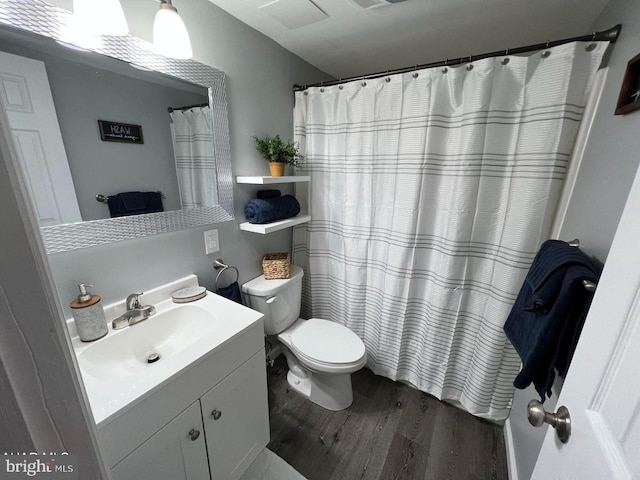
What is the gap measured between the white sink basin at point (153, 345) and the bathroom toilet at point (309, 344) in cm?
36

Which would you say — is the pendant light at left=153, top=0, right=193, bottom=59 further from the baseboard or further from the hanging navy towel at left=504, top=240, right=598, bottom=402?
the baseboard

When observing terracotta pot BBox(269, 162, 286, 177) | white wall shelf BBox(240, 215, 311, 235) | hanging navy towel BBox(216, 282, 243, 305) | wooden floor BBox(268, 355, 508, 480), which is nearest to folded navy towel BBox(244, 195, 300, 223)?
white wall shelf BBox(240, 215, 311, 235)

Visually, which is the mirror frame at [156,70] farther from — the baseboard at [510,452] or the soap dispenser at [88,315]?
the baseboard at [510,452]

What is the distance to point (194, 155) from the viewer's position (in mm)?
1224

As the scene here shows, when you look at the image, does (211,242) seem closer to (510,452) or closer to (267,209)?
(267,209)

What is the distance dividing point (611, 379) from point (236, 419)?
1183mm

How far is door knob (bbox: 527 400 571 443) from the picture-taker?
536mm

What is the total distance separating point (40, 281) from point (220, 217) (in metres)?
1.12

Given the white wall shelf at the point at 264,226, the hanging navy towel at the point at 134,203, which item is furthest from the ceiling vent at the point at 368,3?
the hanging navy towel at the point at 134,203

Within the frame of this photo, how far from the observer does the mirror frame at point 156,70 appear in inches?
30.6

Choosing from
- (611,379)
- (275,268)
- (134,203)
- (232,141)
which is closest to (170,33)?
(232,141)

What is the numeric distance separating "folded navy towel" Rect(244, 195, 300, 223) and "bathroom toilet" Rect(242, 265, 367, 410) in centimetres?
39

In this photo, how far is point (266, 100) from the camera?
5.03 feet

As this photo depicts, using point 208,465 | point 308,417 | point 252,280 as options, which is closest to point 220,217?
point 252,280
